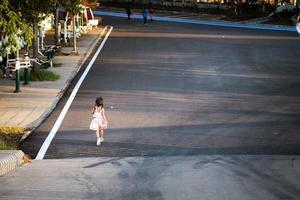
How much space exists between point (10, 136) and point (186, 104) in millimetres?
5559

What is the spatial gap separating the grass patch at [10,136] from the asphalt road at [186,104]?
29 cm

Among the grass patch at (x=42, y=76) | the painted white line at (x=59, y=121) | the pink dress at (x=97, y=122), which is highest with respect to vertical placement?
the pink dress at (x=97, y=122)

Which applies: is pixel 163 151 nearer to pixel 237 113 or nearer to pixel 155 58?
pixel 237 113

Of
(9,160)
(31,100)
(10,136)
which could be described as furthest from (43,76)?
(9,160)

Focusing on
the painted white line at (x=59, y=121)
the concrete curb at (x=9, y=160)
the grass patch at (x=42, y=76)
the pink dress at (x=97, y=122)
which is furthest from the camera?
the grass patch at (x=42, y=76)

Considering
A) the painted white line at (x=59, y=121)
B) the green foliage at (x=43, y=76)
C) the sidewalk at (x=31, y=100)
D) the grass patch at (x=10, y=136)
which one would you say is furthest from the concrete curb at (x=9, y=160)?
the green foliage at (x=43, y=76)

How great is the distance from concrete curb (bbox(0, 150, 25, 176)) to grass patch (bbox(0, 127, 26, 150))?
2.66ft

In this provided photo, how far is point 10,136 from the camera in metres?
12.7

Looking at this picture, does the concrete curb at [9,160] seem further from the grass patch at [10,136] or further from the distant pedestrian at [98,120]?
the distant pedestrian at [98,120]

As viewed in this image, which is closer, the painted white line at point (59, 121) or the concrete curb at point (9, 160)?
the concrete curb at point (9, 160)

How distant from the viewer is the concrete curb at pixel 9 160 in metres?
9.94

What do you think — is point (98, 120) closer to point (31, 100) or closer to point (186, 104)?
point (186, 104)

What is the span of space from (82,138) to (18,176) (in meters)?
3.11

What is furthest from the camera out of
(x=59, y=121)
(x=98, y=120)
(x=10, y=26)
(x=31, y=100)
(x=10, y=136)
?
(x=31, y=100)
